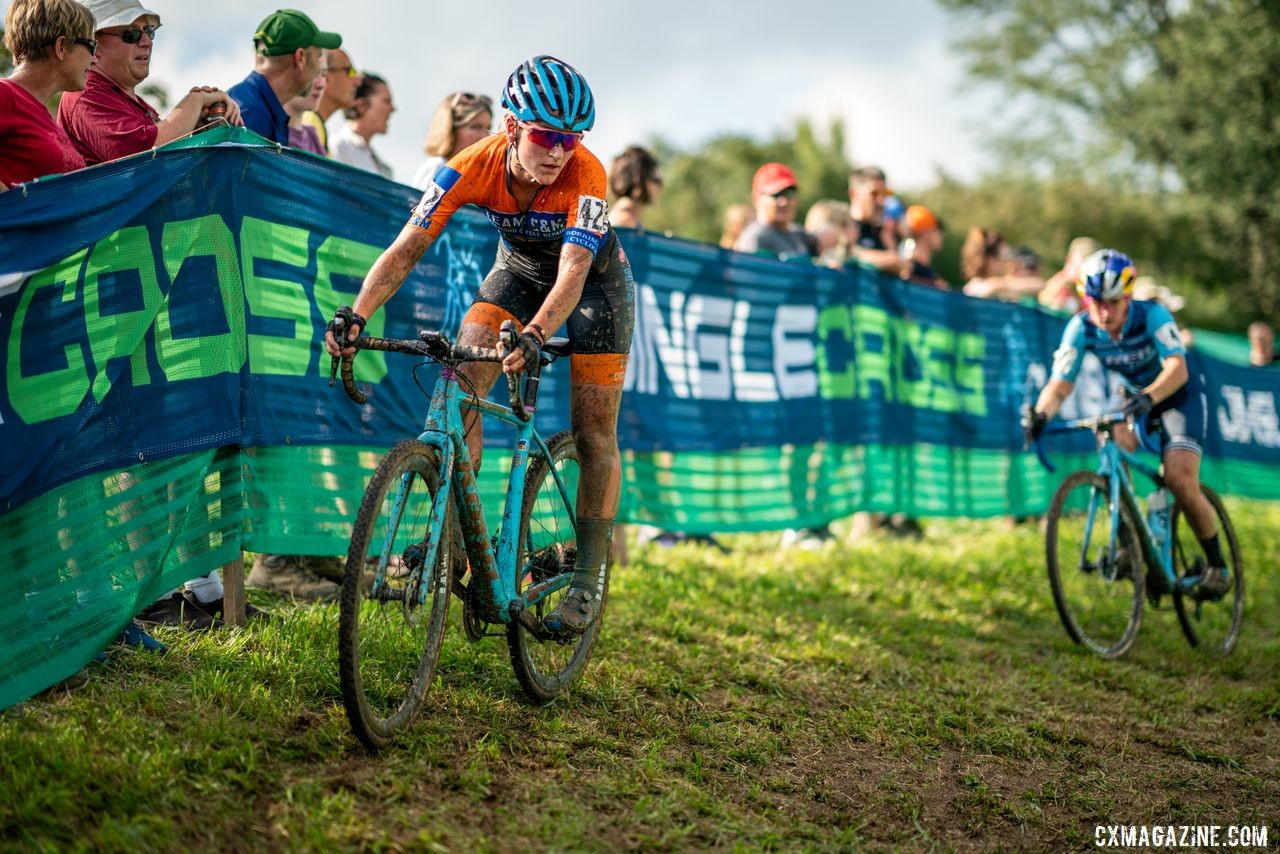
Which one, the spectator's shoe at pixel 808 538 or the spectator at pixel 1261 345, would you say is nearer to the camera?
the spectator's shoe at pixel 808 538

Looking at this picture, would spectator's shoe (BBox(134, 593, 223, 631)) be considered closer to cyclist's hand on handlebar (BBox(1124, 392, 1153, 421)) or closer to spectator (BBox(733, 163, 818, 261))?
cyclist's hand on handlebar (BBox(1124, 392, 1153, 421))

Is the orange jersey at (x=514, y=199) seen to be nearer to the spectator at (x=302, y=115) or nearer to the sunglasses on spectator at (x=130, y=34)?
the sunglasses on spectator at (x=130, y=34)

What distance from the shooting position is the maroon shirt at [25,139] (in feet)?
14.1

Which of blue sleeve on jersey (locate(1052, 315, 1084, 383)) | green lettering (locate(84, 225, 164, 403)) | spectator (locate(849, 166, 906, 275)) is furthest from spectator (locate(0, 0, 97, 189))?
spectator (locate(849, 166, 906, 275))

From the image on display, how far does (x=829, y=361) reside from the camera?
30.4ft

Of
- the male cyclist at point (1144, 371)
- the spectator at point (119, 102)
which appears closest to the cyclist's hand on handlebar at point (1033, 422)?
the male cyclist at point (1144, 371)

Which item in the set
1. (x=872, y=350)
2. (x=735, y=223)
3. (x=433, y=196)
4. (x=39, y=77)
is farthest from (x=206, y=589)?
(x=735, y=223)

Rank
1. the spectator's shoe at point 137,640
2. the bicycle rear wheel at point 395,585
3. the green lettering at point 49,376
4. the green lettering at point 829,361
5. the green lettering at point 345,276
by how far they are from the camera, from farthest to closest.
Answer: the green lettering at point 829,361 < the green lettering at point 345,276 < the spectator's shoe at point 137,640 < the green lettering at point 49,376 < the bicycle rear wheel at point 395,585

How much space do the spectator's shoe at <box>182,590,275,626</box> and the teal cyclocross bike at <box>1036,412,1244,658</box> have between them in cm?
446

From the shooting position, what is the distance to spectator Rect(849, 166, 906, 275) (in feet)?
33.8

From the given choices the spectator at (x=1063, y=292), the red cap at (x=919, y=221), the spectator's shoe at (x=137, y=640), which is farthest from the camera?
the spectator at (x=1063, y=292)

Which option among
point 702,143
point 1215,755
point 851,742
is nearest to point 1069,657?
point 1215,755

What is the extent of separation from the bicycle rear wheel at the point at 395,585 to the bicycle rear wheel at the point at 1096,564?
4.10 m

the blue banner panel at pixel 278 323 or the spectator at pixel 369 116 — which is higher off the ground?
the spectator at pixel 369 116
